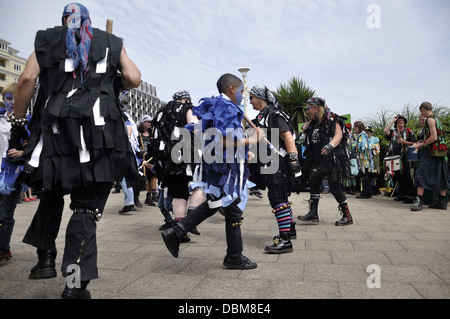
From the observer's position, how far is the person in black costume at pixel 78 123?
7.66ft

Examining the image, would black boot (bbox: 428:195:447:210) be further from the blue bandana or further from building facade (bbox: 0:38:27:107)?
building facade (bbox: 0:38:27:107)

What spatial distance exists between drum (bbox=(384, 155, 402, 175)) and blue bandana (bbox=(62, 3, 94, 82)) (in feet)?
26.9

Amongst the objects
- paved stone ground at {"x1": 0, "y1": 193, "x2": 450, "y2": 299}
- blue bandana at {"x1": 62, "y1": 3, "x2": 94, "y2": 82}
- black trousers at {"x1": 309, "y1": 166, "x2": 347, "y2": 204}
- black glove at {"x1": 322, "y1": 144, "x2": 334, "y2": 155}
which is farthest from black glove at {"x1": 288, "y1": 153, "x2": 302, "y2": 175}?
blue bandana at {"x1": 62, "y1": 3, "x2": 94, "y2": 82}

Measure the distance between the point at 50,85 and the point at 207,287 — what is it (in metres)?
1.82

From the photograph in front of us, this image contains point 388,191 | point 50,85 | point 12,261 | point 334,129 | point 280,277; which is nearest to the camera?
point 50,85

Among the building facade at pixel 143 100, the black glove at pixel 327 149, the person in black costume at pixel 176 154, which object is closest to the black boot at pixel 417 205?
the black glove at pixel 327 149

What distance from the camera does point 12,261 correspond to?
3.48 metres

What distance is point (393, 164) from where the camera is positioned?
356 inches

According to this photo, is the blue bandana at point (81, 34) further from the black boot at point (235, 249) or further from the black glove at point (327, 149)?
the black glove at point (327, 149)

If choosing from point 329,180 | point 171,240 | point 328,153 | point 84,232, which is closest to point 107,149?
point 84,232

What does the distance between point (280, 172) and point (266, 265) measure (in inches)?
42.7
